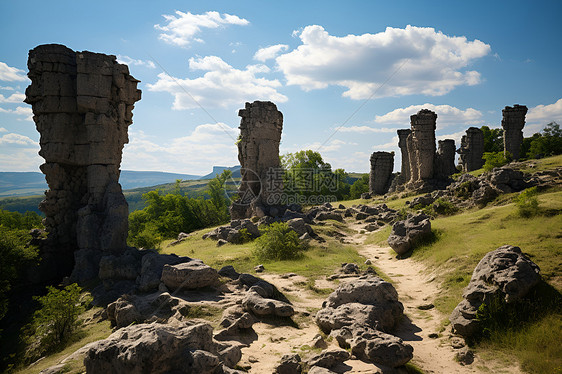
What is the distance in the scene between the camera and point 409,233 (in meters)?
13.5

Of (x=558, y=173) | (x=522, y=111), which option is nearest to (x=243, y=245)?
(x=558, y=173)

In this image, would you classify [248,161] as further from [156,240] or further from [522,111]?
[522,111]

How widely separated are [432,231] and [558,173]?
9871 millimetres

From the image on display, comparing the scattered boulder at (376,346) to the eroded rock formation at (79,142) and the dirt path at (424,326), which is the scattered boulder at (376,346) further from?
the eroded rock formation at (79,142)

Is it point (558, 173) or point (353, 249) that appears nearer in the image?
point (353, 249)

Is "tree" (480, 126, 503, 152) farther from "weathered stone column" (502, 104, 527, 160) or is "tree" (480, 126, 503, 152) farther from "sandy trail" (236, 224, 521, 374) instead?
"sandy trail" (236, 224, 521, 374)

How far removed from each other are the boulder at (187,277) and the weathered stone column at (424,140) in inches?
1084

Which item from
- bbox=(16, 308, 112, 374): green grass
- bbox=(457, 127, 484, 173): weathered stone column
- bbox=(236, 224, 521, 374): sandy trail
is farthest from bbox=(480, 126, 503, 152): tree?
bbox=(16, 308, 112, 374): green grass

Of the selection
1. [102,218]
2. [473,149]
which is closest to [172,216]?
[102,218]

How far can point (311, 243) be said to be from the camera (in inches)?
618

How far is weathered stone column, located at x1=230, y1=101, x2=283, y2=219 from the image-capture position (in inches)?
909

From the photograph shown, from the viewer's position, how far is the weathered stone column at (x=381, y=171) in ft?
141

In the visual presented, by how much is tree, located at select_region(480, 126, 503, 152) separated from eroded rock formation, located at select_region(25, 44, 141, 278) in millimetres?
50832

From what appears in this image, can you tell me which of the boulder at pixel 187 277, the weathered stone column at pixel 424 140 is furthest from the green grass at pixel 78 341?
the weathered stone column at pixel 424 140
